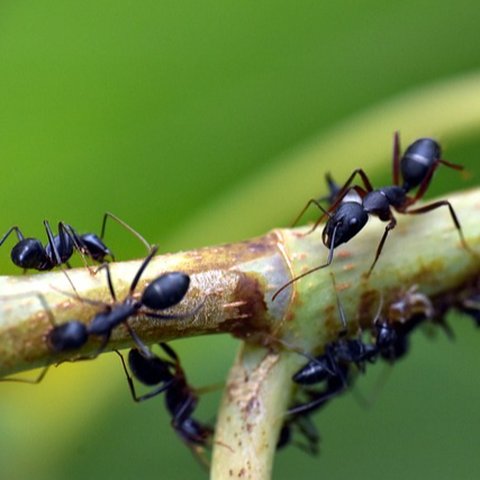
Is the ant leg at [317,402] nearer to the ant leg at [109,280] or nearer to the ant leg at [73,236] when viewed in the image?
the ant leg at [73,236]

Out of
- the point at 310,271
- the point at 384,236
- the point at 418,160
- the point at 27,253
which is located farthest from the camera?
the point at 418,160

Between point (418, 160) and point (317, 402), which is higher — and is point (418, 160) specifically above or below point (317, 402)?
above

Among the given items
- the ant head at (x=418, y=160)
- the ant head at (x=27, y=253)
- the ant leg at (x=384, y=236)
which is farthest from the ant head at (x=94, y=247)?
the ant head at (x=418, y=160)

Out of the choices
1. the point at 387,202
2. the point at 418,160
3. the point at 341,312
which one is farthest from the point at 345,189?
the point at 341,312

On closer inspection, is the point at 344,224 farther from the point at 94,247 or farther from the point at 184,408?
the point at 184,408

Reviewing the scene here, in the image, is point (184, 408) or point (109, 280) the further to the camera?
Answer: point (184, 408)

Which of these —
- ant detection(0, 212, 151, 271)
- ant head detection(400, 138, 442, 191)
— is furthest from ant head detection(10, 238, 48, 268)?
ant head detection(400, 138, 442, 191)

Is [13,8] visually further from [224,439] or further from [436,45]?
[224,439]

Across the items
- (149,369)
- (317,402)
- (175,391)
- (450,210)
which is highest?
(450,210)
